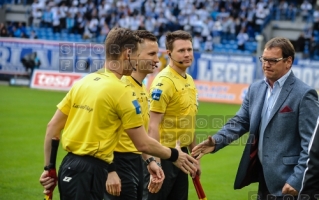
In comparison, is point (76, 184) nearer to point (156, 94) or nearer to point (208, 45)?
point (156, 94)

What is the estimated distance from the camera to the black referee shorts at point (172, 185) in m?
7.27

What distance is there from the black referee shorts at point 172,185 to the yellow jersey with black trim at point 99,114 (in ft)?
6.22

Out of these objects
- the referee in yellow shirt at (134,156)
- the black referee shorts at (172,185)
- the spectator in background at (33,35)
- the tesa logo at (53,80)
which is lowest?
the tesa logo at (53,80)

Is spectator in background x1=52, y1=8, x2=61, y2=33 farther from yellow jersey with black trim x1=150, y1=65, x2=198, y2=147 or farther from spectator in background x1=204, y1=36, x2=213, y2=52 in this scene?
yellow jersey with black trim x1=150, y1=65, x2=198, y2=147

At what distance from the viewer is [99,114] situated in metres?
5.36

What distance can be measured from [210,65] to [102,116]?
24.0 m

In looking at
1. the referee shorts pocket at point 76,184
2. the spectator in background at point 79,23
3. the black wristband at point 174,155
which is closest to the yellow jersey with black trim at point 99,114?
the referee shorts pocket at point 76,184

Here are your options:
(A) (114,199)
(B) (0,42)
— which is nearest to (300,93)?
(A) (114,199)

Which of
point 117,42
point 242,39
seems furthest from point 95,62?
point 117,42

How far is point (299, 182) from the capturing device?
212 inches

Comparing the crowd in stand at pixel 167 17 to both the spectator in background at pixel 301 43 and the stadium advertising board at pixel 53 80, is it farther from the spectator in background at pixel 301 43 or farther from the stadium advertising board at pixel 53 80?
the stadium advertising board at pixel 53 80

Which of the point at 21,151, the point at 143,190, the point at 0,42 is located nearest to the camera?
the point at 143,190

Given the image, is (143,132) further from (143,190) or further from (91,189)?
(143,190)

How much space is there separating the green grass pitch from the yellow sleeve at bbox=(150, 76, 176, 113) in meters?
2.06
